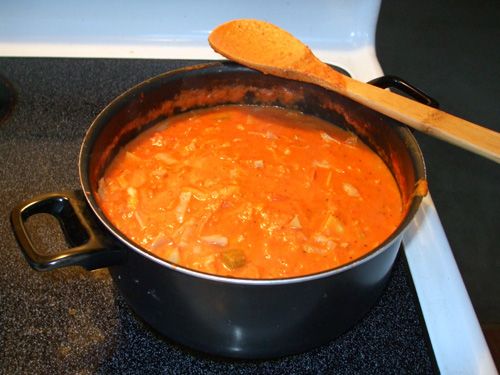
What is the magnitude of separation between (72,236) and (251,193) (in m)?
0.38

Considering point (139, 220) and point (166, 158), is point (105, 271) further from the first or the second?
point (166, 158)

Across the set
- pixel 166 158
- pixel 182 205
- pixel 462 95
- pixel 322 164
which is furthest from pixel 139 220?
pixel 462 95

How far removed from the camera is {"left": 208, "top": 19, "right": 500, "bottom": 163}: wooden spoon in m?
0.96

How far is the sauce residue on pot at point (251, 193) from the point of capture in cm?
99

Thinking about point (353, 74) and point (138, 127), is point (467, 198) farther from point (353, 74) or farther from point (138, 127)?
point (138, 127)

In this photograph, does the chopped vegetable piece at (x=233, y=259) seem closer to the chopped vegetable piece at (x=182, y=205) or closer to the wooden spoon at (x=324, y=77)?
the chopped vegetable piece at (x=182, y=205)

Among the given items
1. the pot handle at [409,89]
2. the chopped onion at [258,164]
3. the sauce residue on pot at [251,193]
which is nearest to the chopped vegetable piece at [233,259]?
the sauce residue on pot at [251,193]

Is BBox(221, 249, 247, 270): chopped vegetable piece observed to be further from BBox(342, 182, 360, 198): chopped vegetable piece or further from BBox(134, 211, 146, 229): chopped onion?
BBox(342, 182, 360, 198): chopped vegetable piece

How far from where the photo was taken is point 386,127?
3.70 feet

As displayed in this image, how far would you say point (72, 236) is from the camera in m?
0.90

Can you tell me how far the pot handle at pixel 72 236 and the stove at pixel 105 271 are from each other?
8.3 inches

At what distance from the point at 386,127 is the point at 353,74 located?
0.50 m

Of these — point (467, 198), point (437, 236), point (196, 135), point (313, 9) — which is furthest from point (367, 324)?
point (467, 198)

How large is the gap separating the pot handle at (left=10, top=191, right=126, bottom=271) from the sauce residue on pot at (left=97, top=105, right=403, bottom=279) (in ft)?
0.48
